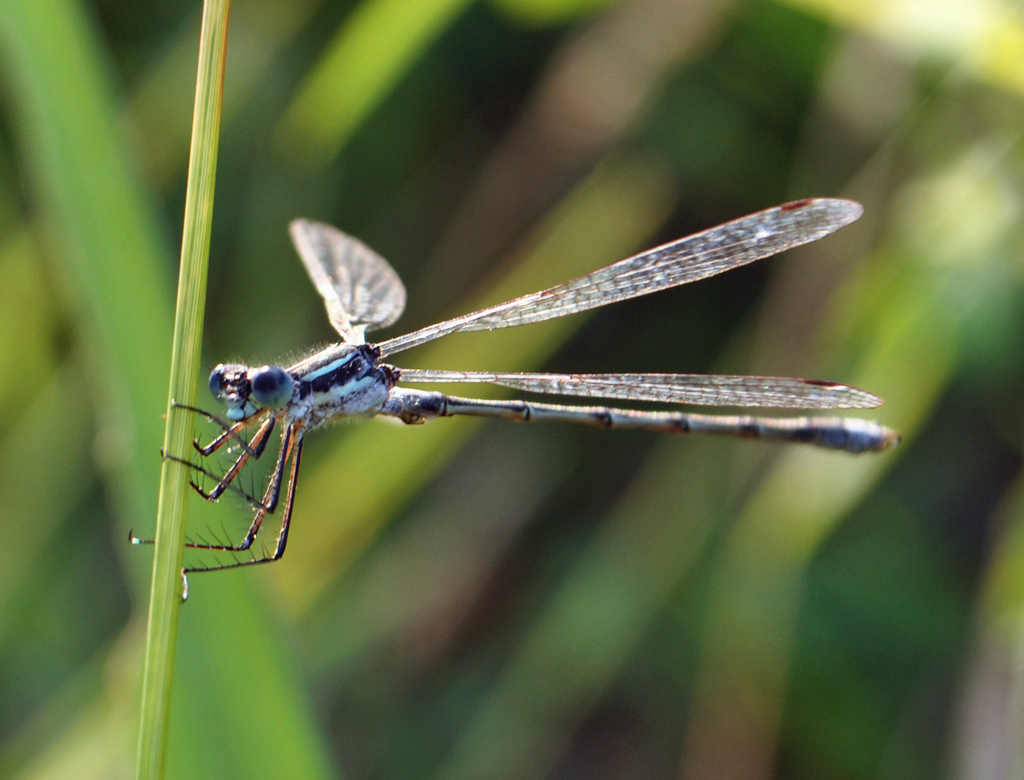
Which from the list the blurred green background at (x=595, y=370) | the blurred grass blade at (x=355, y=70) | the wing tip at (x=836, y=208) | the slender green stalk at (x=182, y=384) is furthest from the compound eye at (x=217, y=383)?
the blurred grass blade at (x=355, y=70)

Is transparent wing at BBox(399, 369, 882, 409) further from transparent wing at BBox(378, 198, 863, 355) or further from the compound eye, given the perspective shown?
the compound eye

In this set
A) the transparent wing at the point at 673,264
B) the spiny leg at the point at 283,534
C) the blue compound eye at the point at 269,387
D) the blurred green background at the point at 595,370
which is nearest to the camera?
the spiny leg at the point at 283,534

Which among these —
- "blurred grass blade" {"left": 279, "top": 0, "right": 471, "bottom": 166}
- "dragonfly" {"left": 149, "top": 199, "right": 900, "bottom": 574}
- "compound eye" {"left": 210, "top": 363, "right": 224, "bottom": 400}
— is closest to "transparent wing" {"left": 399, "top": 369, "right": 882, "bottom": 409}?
"dragonfly" {"left": 149, "top": 199, "right": 900, "bottom": 574}

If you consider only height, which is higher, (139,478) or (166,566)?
(139,478)

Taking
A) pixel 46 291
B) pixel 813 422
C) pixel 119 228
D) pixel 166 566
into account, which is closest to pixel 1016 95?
pixel 813 422

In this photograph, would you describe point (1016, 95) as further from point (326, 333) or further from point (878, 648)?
point (326, 333)

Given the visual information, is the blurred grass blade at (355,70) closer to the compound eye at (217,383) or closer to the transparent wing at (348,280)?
the transparent wing at (348,280)
